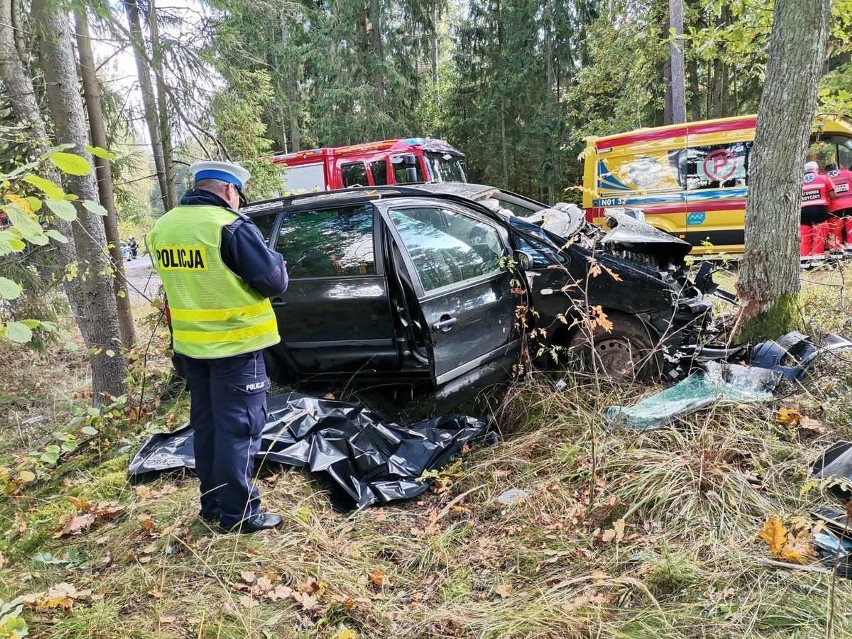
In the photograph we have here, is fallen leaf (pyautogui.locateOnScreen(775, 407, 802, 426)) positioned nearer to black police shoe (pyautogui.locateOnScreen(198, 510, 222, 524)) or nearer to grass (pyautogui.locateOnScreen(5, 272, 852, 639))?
grass (pyautogui.locateOnScreen(5, 272, 852, 639))

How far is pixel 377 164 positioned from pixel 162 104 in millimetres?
5482

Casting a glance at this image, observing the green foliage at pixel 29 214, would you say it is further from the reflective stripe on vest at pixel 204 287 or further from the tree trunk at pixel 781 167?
the tree trunk at pixel 781 167

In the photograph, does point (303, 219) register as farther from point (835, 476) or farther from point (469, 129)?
point (469, 129)

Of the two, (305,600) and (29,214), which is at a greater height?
(29,214)

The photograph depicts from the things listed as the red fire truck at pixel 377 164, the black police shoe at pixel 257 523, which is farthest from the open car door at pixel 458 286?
the red fire truck at pixel 377 164

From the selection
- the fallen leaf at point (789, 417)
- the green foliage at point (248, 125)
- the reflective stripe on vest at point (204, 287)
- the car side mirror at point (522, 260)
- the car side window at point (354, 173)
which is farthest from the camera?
the car side window at point (354, 173)

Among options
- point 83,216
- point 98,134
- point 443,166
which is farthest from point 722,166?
point 83,216

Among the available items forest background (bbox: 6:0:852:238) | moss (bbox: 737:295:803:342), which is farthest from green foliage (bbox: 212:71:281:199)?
moss (bbox: 737:295:803:342)

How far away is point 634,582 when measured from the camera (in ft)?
Answer: 6.86

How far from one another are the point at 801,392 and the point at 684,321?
0.92 metres

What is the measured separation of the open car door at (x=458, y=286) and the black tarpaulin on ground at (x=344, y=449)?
14.5 inches

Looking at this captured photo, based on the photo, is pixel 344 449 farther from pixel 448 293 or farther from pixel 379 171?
pixel 379 171

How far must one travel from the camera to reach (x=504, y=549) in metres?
2.56

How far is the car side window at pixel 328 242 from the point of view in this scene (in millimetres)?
3609
